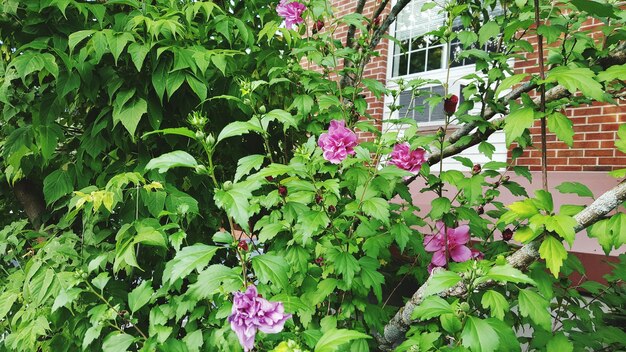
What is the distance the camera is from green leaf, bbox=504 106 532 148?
1061 millimetres

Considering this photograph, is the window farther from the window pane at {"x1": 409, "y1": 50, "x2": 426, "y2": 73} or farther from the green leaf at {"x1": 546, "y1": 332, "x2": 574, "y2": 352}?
the green leaf at {"x1": 546, "y1": 332, "x2": 574, "y2": 352}

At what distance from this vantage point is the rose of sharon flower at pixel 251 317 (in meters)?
0.96

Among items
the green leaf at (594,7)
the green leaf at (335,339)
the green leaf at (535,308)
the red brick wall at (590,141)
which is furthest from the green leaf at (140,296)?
the red brick wall at (590,141)

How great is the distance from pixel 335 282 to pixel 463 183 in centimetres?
55

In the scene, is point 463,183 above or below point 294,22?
below

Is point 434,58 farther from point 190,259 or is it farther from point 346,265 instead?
point 190,259

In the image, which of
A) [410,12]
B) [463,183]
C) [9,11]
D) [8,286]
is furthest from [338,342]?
[410,12]

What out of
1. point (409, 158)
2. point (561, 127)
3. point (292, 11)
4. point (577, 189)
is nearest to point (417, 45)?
point (292, 11)

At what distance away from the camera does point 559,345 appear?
1.25 meters

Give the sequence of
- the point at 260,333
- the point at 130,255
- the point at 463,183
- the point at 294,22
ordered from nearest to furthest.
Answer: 1. the point at 260,333
2. the point at 130,255
3. the point at 463,183
4. the point at 294,22

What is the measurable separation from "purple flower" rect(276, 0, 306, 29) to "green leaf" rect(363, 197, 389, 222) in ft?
3.13

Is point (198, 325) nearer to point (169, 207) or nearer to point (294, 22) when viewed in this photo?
point (169, 207)

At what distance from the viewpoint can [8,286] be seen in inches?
75.4

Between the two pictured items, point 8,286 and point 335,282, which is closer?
point 335,282
